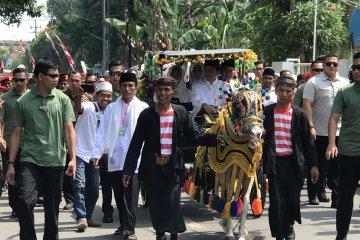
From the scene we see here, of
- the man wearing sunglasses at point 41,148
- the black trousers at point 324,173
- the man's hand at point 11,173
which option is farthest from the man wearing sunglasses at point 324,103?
the man's hand at point 11,173

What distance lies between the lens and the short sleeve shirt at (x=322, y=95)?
1085cm

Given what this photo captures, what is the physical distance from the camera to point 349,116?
8062 millimetres

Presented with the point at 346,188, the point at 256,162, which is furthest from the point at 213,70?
the point at 346,188

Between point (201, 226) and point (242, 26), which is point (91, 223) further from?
point (242, 26)

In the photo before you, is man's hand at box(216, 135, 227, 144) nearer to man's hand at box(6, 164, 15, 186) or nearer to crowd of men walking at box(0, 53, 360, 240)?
crowd of men walking at box(0, 53, 360, 240)

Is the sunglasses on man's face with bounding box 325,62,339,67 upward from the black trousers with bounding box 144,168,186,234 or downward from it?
upward

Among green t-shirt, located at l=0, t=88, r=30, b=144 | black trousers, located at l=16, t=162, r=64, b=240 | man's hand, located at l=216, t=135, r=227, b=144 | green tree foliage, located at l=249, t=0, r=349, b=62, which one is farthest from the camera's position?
green tree foliage, located at l=249, t=0, r=349, b=62

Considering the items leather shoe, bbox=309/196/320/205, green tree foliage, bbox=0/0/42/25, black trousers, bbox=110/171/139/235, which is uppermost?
green tree foliage, bbox=0/0/42/25

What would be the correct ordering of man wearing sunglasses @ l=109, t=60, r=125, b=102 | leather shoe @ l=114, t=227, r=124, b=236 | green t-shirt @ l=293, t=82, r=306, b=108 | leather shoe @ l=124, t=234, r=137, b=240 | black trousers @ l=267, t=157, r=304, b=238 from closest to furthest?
black trousers @ l=267, t=157, r=304, b=238 → leather shoe @ l=124, t=234, r=137, b=240 → leather shoe @ l=114, t=227, r=124, b=236 → man wearing sunglasses @ l=109, t=60, r=125, b=102 → green t-shirt @ l=293, t=82, r=306, b=108

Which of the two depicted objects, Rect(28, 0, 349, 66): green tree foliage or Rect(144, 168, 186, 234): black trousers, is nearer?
Rect(144, 168, 186, 234): black trousers

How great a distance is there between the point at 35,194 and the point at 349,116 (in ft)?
10.8

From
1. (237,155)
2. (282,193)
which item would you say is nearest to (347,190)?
(282,193)

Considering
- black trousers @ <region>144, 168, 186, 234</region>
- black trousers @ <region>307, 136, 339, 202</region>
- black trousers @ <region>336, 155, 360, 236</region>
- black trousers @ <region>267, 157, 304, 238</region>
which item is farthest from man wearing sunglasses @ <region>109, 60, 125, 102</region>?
black trousers @ <region>336, 155, 360, 236</region>

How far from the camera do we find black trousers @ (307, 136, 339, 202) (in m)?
10.9
